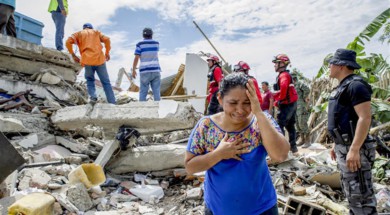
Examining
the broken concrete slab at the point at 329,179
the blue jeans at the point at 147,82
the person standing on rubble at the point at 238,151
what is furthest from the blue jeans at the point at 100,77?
the person standing on rubble at the point at 238,151

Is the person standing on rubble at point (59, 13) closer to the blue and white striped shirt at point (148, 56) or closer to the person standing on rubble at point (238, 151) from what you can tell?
the blue and white striped shirt at point (148, 56)

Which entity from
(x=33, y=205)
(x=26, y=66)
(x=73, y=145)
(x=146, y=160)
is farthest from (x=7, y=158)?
(x=26, y=66)

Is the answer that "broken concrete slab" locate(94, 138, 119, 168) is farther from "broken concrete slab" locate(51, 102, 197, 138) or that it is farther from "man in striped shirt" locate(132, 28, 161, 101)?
"man in striped shirt" locate(132, 28, 161, 101)

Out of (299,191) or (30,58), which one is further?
(30,58)

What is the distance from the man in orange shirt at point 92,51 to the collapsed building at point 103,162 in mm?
854

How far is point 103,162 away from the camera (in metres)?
4.72

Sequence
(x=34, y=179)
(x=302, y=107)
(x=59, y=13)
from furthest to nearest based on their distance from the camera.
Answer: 1. (x=302, y=107)
2. (x=59, y=13)
3. (x=34, y=179)

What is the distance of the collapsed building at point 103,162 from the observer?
357 cm

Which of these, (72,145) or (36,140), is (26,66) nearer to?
(36,140)

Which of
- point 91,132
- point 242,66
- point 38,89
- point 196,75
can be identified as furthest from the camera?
point 196,75

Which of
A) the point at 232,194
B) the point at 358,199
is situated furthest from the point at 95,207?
the point at 358,199

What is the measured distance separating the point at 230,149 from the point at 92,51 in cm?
468

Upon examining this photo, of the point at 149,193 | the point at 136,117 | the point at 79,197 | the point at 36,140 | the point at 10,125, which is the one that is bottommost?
the point at 149,193

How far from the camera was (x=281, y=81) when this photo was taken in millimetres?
5488
